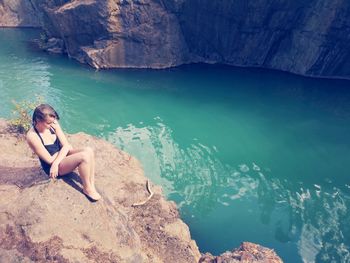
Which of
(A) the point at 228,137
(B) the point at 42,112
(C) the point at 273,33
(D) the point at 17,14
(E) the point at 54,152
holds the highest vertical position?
(B) the point at 42,112

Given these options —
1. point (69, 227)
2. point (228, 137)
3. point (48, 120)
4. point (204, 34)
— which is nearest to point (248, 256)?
point (69, 227)

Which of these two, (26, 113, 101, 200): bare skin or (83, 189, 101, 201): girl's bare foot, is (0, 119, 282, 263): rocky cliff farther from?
(26, 113, 101, 200): bare skin

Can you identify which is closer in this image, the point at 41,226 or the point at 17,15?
the point at 41,226

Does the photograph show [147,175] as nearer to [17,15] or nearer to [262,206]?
[262,206]

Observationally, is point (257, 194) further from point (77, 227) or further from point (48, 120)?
point (48, 120)

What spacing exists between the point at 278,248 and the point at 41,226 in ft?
23.8

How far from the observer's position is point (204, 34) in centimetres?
2752

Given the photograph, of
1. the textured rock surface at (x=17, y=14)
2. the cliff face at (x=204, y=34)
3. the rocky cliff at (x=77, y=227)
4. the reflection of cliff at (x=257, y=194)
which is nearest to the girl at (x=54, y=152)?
the rocky cliff at (x=77, y=227)

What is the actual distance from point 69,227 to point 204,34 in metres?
23.4

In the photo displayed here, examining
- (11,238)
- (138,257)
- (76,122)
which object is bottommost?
(76,122)

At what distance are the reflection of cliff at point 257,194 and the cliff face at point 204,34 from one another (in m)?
12.8

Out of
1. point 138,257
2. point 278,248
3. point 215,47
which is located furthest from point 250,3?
point 138,257

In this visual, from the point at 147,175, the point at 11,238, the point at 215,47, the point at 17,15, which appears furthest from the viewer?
the point at 17,15

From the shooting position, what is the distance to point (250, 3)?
2469 centimetres
